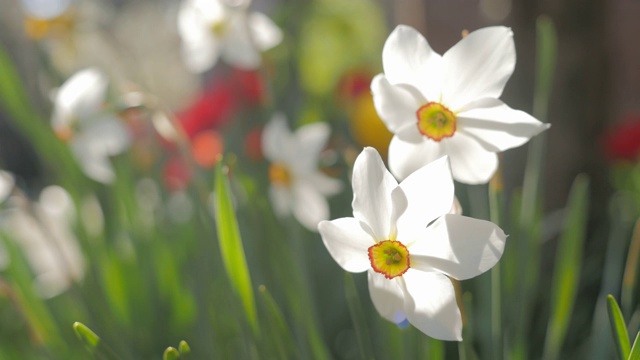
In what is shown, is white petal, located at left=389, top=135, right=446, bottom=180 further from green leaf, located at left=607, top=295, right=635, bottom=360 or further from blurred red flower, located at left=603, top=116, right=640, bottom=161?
blurred red flower, located at left=603, top=116, right=640, bottom=161

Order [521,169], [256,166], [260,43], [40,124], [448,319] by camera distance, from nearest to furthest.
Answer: [448,319] < [260,43] < [40,124] < [521,169] < [256,166]

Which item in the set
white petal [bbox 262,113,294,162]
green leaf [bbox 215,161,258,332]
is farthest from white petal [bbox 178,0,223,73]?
green leaf [bbox 215,161,258,332]

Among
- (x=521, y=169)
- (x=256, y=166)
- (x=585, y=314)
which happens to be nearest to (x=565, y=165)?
(x=521, y=169)

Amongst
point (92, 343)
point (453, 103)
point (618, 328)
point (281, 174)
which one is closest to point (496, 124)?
point (453, 103)

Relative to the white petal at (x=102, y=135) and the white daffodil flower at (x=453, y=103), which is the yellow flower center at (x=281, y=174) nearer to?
the white petal at (x=102, y=135)

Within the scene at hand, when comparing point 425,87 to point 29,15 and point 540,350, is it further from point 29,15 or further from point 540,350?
point 29,15

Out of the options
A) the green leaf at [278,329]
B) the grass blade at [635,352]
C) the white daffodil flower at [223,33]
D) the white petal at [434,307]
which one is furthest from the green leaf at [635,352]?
the white daffodil flower at [223,33]
